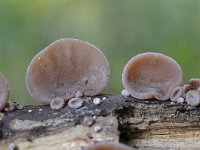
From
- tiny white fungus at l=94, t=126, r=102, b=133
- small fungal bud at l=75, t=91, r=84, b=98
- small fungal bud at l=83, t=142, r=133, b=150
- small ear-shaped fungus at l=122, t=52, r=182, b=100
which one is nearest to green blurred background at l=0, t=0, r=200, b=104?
small ear-shaped fungus at l=122, t=52, r=182, b=100

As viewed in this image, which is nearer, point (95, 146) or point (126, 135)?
point (95, 146)

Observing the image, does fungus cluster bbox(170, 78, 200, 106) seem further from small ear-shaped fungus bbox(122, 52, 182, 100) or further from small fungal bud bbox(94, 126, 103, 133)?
small fungal bud bbox(94, 126, 103, 133)

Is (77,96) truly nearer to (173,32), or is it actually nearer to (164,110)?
(164,110)

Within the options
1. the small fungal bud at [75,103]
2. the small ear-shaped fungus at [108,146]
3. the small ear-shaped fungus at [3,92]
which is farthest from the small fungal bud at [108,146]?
the small ear-shaped fungus at [3,92]

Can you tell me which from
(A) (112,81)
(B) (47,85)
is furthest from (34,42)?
(B) (47,85)

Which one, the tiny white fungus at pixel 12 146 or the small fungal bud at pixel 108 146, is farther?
the tiny white fungus at pixel 12 146

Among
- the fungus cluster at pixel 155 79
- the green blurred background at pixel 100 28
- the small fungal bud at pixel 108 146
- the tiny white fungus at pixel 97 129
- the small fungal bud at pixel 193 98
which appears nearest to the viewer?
the small fungal bud at pixel 108 146

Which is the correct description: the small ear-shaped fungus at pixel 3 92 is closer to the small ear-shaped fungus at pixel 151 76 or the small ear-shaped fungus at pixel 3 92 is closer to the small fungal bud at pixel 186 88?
the small ear-shaped fungus at pixel 151 76
